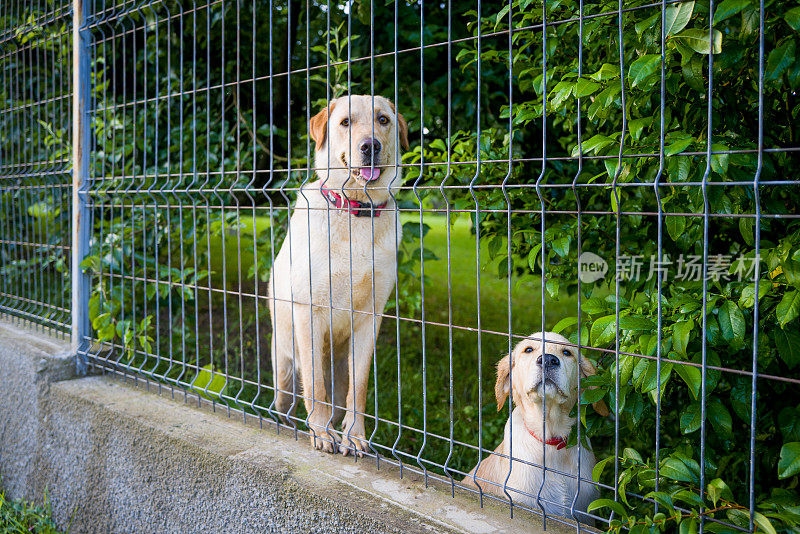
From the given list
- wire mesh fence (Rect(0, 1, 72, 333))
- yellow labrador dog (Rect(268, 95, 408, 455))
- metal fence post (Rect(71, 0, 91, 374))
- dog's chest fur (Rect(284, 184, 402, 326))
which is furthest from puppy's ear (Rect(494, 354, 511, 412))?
wire mesh fence (Rect(0, 1, 72, 333))

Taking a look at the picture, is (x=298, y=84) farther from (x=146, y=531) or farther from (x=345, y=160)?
(x=146, y=531)

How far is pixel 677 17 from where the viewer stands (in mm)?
1760

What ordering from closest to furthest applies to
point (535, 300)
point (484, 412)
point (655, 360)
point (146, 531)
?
point (655, 360) → point (146, 531) → point (484, 412) → point (535, 300)

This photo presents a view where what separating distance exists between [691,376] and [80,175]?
364 centimetres

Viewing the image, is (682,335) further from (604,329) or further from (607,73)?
(607,73)

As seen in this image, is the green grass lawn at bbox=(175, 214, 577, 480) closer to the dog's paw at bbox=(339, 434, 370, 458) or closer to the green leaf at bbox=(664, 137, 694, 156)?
the dog's paw at bbox=(339, 434, 370, 458)

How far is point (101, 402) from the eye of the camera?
12.2 ft

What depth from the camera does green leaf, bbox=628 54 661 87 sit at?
1801mm

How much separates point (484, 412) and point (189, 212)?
248cm

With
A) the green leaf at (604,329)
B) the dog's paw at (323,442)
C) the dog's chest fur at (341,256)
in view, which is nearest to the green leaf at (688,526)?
the green leaf at (604,329)

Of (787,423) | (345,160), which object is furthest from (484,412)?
(787,423)

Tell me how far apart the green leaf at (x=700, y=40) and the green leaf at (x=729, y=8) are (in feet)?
0.15

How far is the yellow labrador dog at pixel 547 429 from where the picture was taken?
102 inches

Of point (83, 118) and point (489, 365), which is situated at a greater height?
point (83, 118)
